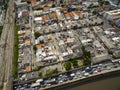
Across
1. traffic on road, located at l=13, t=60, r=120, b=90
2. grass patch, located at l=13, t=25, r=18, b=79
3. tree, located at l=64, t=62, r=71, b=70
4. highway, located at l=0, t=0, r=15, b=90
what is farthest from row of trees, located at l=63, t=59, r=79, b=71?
highway, located at l=0, t=0, r=15, b=90

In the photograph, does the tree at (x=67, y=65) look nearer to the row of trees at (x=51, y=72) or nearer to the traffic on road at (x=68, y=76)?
the traffic on road at (x=68, y=76)

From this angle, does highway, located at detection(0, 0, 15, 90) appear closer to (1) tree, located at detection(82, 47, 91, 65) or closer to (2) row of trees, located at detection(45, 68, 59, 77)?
(2) row of trees, located at detection(45, 68, 59, 77)

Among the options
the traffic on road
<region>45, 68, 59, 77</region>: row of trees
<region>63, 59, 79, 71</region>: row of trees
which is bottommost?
the traffic on road

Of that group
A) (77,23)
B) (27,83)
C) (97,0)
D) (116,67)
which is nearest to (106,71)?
(116,67)

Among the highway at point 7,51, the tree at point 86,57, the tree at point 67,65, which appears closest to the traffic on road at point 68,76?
the tree at point 67,65

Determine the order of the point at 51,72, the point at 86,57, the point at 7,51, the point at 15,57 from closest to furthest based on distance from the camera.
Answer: the point at 51,72
the point at 86,57
the point at 15,57
the point at 7,51

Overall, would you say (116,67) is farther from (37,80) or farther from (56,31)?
(56,31)

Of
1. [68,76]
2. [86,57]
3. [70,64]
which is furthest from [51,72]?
[86,57]

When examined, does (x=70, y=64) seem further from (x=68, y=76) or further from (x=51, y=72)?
(x=51, y=72)
